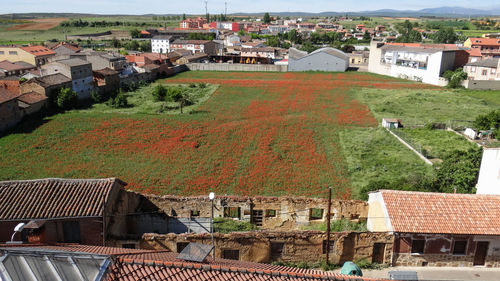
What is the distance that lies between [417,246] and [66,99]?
1637 inches

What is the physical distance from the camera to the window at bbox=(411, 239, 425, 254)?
1625 cm

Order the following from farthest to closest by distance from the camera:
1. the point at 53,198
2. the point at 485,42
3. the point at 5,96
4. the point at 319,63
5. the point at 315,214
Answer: the point at 485,42
the point at 319,63
the point at 5,96
the point at 315,214
the point at 53,198

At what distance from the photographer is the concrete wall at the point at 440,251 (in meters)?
16.1

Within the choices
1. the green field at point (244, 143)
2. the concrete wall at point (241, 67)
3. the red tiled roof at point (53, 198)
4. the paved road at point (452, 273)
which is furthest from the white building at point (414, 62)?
the red tiled roof at point (53, 198)

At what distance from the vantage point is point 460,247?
16328 millimetres

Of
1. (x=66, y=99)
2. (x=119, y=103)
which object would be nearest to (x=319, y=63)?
(x=119, y=103)

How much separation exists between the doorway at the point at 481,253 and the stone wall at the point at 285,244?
141 inches

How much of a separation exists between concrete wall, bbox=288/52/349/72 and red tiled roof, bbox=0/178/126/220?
6697 cm

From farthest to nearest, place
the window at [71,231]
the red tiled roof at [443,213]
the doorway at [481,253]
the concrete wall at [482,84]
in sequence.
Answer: the concrete wall at [482,84] → the doorway at [481,253] → the red tiled roof at [443,213] → the window at [71,231]

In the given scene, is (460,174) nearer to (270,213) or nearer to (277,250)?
(270,213)

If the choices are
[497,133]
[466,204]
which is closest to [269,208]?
[466,204]

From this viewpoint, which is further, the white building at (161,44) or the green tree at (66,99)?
the white building at (161,44)

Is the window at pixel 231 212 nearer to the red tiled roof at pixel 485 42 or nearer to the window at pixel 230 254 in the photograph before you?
the window at pixel 230 254

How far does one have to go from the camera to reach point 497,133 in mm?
34000
